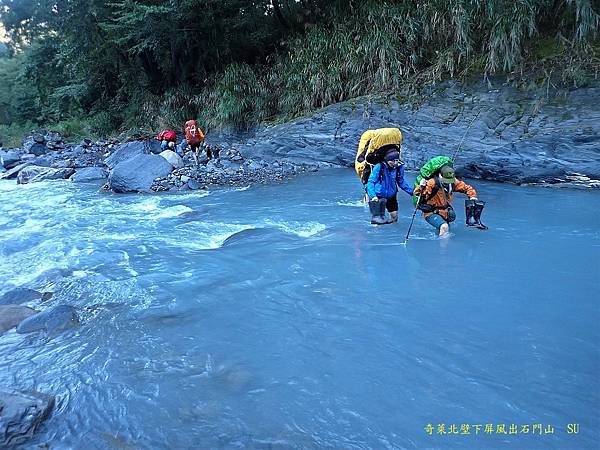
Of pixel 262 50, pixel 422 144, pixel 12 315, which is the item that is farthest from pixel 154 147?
pixel 12 315

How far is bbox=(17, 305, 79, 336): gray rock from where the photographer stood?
4.15 meters

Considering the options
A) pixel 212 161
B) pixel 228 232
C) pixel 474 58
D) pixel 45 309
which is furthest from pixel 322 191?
pixel 45 309

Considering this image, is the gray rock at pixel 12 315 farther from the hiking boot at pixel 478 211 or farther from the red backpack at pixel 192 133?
the red backpack at pixel 192 133

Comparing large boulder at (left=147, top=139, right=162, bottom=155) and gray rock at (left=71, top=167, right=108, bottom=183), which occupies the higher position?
large boulder at (left=147, top=139, right=162, bottom=155)

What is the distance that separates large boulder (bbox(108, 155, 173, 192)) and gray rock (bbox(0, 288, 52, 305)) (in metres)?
6.06

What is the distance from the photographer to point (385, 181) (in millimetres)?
6363

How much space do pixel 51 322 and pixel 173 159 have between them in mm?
8659

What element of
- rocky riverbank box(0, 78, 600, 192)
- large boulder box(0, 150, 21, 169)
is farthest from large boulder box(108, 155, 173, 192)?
large boulder box(0, 150, 21, 169)

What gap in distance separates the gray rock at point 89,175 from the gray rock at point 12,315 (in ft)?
29.3

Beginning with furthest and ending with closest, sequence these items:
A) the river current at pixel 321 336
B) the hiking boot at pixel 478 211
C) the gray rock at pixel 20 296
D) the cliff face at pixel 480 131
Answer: the cliff face at pixel 480 131
the hiking boot at pixel 478 211
the gray rock at pixel 20 296
the river current at pixel 321 336

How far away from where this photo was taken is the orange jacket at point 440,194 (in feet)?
18.9

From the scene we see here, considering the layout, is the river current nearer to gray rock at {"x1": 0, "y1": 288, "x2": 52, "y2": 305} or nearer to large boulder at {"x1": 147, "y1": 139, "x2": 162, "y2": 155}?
gray rock at {"x1": 0, "y1": 288, "x2": 52, "y2": 305}

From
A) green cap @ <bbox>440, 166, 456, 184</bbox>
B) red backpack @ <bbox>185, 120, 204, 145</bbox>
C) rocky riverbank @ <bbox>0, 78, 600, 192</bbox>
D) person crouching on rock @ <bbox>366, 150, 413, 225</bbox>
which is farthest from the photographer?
red backpack @ <bbox>185, 120, 204, 145</bbox>

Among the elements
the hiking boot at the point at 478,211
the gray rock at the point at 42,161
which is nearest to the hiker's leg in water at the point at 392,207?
the hiking boot at the point at 478,211
